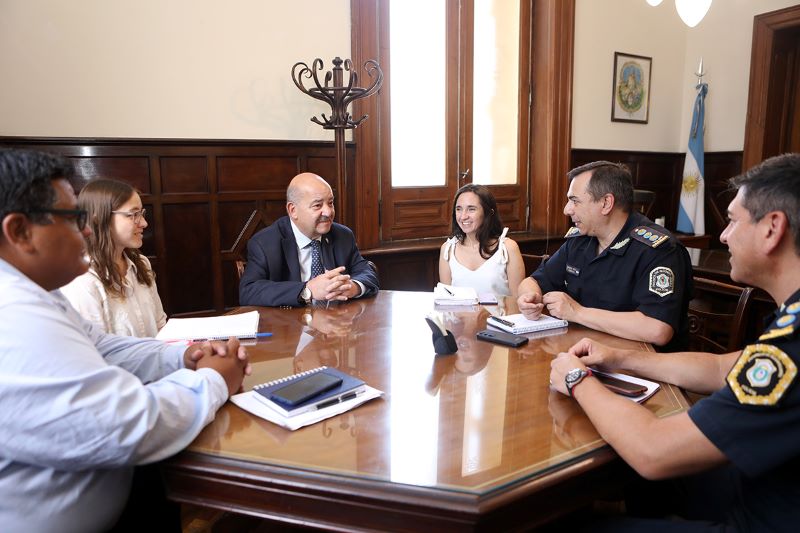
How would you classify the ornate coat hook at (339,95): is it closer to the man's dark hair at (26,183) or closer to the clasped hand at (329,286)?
the clasped hand at (329,286)

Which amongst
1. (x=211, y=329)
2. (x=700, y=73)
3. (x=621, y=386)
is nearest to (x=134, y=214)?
(x=211, y=329)

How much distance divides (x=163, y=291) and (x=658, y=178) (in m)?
4.87

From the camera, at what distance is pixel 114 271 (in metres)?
2.08

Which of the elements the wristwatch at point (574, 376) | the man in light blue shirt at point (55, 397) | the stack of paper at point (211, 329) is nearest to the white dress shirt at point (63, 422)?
the man in light blue shirt at point (55, 397)

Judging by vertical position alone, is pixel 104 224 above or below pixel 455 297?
above

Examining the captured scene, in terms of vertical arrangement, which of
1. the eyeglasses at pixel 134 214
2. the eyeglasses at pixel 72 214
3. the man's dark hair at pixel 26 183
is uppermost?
the man's dark hair at pixel 26 183

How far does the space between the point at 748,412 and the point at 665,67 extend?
5.55 m

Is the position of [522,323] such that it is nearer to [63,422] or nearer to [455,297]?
[455,297]

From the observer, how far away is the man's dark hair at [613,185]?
6.98 ft

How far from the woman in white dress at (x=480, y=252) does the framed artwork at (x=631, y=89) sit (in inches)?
120

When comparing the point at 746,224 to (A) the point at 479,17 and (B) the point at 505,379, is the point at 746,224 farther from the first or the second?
(A) the point at 479,17

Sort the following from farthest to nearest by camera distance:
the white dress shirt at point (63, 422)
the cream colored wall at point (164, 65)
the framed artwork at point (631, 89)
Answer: the framed artwork at point (631, 89) < the cream colored wall at point (164, 65) < the white dress shirt at point (63, 422)

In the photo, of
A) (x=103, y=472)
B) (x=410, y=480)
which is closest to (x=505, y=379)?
(x=410, y=480)

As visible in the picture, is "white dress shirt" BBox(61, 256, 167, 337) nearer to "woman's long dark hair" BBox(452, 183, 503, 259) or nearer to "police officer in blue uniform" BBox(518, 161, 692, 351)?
Answer: "police officer in blue uniform" BBox(518, 161, 692, 351)
